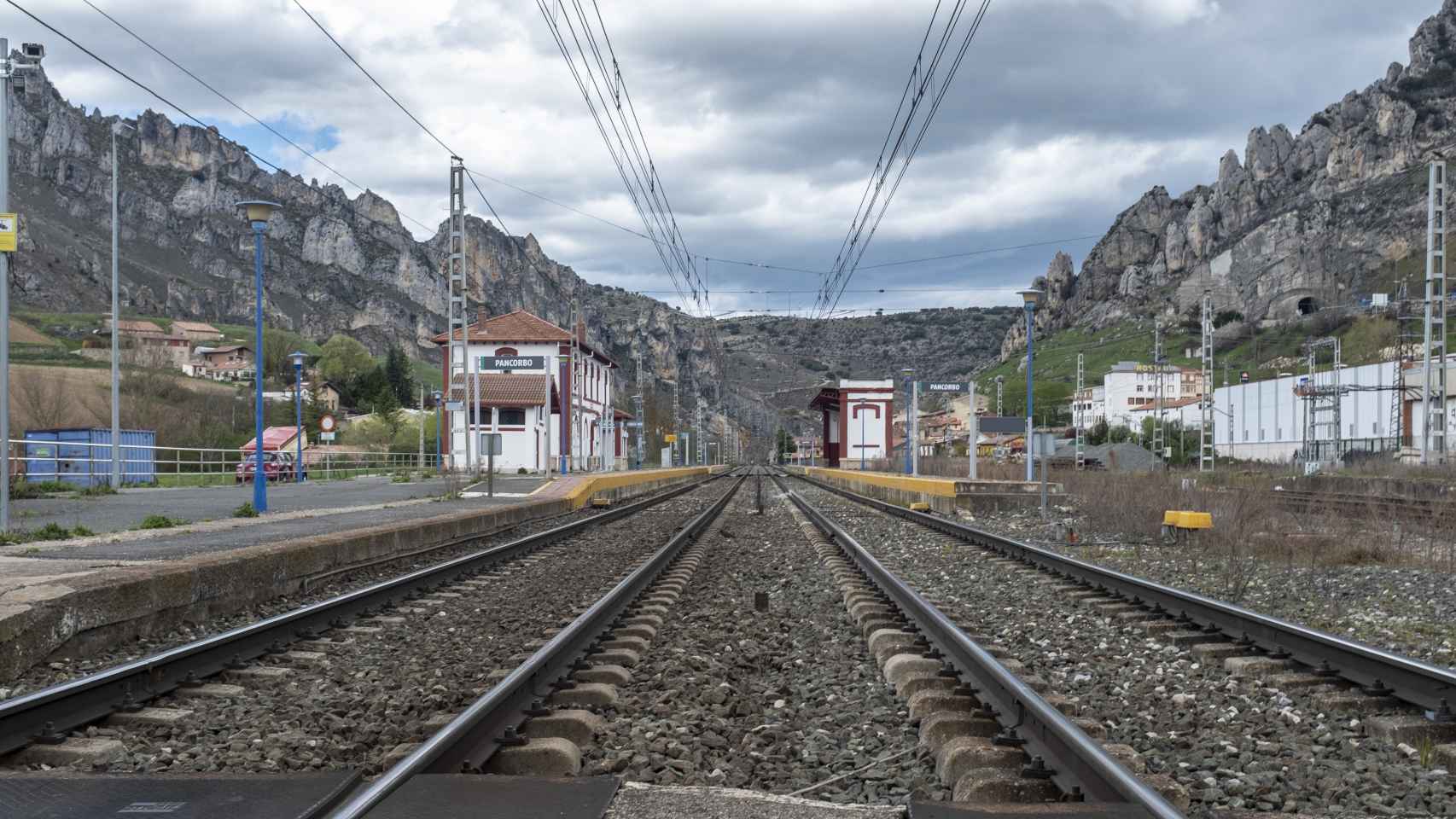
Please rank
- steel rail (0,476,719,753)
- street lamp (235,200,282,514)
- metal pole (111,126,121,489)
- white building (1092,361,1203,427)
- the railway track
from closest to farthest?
1. the railway track
2. steel rail (0,476,719,753)
3. street lamp (235,200,282,514)
4. metal pole (111,126,121,489)
5. white building (1092,361,1203,427)

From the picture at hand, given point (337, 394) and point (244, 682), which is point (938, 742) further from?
point (337, 394)

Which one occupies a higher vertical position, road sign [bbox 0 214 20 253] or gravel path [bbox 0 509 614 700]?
road sign [bbox 0 214 20 253]

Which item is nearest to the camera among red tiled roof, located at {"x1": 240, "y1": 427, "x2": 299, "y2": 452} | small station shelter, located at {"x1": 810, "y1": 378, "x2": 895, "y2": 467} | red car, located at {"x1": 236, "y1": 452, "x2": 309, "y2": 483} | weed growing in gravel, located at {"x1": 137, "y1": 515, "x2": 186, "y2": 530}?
weed growing in gravel, located at {"x1": 137, "y1": 515, "x2": 186, "y2": 530}

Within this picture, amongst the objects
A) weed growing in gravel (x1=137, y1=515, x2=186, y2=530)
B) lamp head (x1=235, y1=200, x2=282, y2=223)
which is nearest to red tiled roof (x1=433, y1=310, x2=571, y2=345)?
lamp head (x1=235, y1=200, x2=282, y2=223)

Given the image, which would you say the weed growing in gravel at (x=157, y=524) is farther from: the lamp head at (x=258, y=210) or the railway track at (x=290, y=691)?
the railway track at (x=290, y=691)

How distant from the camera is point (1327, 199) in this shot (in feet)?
552

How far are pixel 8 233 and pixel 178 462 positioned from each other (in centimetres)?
1993

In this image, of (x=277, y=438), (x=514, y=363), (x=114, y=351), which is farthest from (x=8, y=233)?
(x=277, y=438)

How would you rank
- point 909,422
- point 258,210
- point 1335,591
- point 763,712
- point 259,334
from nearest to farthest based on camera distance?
point 763,712, point 1335,591, point 259,334, point 258,210, point 909,422

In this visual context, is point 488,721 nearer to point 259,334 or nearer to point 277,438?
point 259,334

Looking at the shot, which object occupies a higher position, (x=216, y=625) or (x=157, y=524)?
(x=157, y=524)

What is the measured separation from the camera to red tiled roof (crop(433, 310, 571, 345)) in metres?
73.7

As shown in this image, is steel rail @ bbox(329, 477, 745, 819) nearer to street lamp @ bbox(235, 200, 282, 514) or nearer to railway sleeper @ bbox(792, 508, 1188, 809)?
railway sleeper @ bbox(792, 508, 1188, 809)

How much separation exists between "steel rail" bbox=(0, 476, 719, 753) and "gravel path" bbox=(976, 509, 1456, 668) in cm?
775
